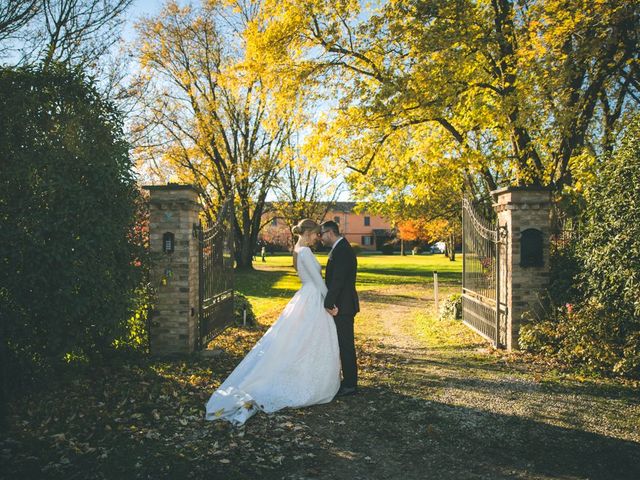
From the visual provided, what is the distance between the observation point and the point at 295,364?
5.80 m

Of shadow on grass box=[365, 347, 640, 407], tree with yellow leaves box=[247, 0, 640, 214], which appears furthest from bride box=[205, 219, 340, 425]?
tree with yellow leaves box=[247, 0, 640, 214]

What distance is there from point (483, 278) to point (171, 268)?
5951 mm

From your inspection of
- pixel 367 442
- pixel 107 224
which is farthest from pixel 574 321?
pixel 107 224

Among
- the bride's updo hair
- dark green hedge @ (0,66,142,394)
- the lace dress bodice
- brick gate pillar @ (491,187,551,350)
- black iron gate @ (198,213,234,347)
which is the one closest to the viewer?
dark green hedge @ (0,66,142,394)

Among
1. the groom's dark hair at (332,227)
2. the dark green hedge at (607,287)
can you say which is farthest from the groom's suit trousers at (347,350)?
the dark green hedge at (607,287)

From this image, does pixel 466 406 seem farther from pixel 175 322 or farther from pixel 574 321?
pixel 175 322

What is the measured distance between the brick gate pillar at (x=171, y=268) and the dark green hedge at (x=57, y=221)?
1.41 meters

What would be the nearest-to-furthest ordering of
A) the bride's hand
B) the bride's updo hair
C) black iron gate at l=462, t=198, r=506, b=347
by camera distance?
the bride's hand, the bride's updo hair, black iron gate at l=462, t=198, r=506, b=347

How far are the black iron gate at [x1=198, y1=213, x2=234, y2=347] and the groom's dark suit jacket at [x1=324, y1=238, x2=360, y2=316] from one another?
3.00 metres

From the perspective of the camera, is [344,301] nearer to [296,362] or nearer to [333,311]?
[333,311]

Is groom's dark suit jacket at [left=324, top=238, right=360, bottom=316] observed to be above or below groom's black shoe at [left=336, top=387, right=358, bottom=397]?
above

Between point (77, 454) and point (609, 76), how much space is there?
1171 cm

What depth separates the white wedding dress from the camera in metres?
5.41

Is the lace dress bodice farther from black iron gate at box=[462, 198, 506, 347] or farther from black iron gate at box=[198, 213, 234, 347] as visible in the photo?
black iron gate at box=[462, 198, 506, 347]
